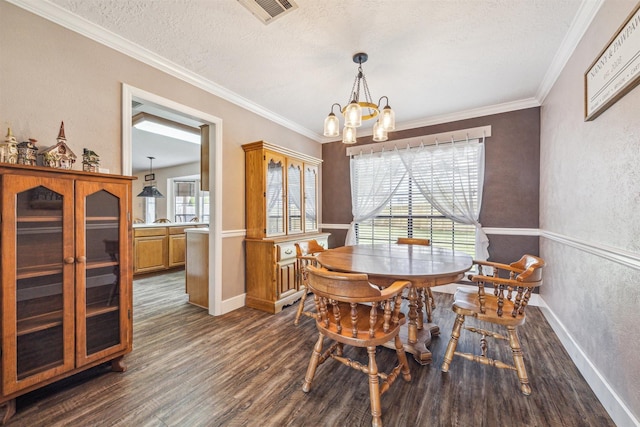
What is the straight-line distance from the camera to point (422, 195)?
3.96 metres

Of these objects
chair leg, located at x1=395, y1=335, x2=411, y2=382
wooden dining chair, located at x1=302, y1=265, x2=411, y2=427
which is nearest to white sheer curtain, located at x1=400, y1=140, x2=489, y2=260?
chair leg, located at x1=395, y1=335, x2=411, y2=382

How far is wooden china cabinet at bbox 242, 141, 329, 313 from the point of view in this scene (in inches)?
121

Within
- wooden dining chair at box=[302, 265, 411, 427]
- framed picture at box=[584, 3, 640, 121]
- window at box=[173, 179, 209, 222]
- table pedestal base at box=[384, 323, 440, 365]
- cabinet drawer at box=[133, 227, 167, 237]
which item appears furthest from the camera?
window at box=[173, 179, 209, 222]

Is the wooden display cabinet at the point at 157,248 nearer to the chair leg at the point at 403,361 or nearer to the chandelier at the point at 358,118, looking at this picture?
the chandelier at the point at 358,118

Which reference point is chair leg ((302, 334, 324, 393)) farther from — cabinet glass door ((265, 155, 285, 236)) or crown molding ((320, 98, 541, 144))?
crown molding ((320, 98, 541, 144))

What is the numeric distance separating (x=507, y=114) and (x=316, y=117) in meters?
2.56

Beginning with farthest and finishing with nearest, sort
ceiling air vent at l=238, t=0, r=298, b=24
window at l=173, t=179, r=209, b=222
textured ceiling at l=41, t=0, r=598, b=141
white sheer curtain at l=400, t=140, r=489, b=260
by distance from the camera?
window at l=173, t=179, r=209, b=222
white sheer curtain at l=400, t=140, r=489, b=260
textured ceiling at l=41, t=0, r=598, b=141
ceiling air vent at l=238, t=0, r=298, b=24

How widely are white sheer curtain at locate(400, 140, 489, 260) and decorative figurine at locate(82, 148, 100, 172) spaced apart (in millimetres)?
3708

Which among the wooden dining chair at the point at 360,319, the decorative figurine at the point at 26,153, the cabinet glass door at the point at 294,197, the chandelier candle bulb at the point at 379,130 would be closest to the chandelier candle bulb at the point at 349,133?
the chandelier candle bulb at the point at 379,130

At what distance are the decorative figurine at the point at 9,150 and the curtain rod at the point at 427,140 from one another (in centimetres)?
386

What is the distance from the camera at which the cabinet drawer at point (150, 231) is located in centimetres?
444

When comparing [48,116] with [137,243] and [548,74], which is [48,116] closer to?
[137,243]

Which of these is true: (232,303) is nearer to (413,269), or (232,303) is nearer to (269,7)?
(413,269)

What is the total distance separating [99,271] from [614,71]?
3480mm
